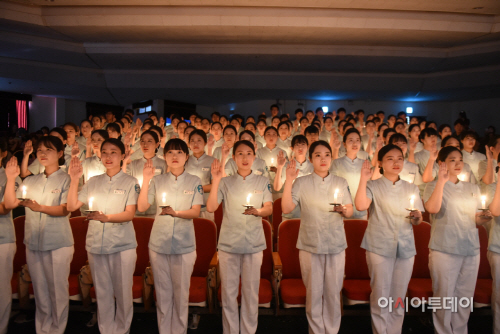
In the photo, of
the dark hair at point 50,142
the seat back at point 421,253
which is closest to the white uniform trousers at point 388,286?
the seat back at point 421,253

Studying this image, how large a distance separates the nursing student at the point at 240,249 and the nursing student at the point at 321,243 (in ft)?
0.89

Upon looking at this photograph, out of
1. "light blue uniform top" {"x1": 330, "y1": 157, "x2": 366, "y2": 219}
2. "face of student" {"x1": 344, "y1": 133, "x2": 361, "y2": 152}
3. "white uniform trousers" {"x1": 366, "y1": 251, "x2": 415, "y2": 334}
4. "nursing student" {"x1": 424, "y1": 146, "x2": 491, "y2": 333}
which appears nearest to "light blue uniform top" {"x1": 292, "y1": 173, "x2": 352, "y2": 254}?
"white uniform trousers" {"x1": 366, "y1": 251, "x2": 415, "y2": 334}

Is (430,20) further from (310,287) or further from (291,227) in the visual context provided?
(310,287)

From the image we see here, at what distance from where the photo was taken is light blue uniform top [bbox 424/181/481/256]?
2941 mm

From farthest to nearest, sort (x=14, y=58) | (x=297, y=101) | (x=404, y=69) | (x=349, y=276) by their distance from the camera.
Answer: (x=297, y=101)
(x=404, y=69)
(x=14, y=58)
(x=349, y=276)

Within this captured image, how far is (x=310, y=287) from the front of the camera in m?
2.98

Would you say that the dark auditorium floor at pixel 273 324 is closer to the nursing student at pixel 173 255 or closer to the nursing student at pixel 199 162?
the nursing student at pixel 173 255

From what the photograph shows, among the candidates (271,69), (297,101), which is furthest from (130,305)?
(297,101)

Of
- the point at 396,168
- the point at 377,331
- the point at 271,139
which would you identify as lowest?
the point at 377,331

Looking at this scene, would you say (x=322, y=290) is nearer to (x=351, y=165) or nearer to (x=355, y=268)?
(x=355, y=268)

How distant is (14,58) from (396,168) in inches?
443

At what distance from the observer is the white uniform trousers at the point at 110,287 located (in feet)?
9.68

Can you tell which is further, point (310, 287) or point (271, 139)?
point (271, 139)

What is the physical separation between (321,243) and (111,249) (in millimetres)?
1664
